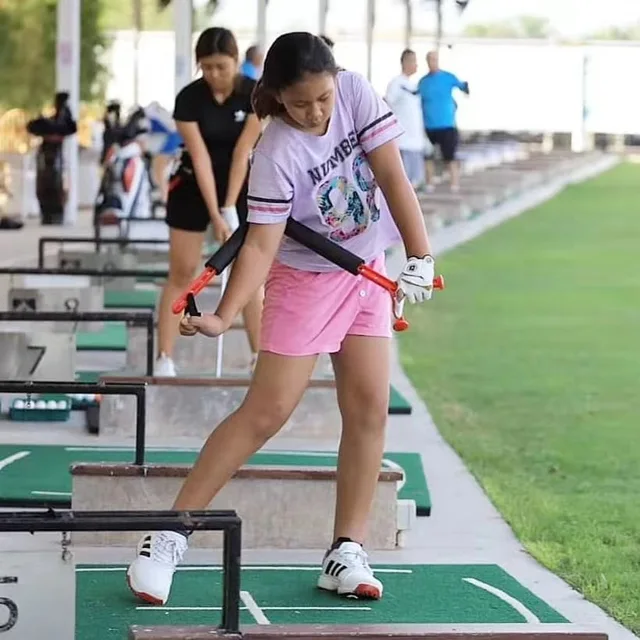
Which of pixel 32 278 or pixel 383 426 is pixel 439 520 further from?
pixel 32 278

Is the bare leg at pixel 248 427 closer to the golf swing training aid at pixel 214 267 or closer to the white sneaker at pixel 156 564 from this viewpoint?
the white sneaker at pixel 156 564

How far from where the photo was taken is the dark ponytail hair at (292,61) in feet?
15.1

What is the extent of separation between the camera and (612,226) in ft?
82.9

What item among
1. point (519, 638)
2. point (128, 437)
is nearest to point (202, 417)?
point (128, 437)

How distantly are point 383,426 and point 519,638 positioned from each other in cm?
112

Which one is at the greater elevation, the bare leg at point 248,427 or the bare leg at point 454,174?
the bare leg at point 248,427

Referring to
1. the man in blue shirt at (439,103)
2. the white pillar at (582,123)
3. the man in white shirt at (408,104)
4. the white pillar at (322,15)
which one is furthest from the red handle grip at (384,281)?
the white pillar at (582,123)

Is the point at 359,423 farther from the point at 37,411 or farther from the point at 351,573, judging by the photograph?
the point at 37,411

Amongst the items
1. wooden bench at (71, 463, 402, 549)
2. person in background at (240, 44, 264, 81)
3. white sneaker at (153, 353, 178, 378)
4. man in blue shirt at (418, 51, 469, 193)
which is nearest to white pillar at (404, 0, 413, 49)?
man in blue shirt at (418, 51, 469, 193)

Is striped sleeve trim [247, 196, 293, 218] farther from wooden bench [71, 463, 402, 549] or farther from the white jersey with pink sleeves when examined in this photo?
wooden bench [71, 463, 402, 549]

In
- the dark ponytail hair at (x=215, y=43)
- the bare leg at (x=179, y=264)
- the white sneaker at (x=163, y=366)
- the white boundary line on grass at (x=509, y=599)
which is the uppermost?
the dark ponytail hair at (x=215, y=43)

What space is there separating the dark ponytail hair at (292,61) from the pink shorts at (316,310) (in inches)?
23.0

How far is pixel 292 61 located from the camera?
4613 millimetres

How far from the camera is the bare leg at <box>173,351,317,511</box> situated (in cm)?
497
